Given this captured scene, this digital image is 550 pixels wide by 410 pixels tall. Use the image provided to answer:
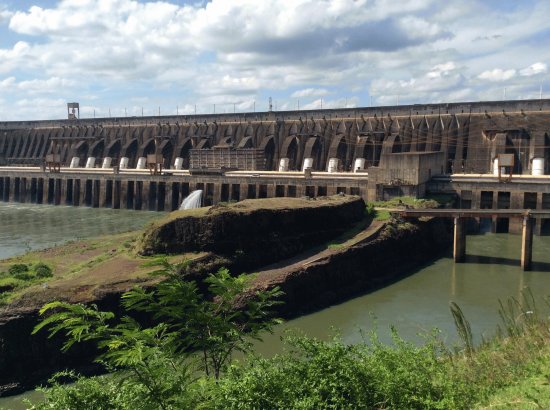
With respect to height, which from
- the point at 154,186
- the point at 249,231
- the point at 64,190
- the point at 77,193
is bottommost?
the point at 249,231

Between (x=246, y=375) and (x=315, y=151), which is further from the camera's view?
(x=315, y=151)

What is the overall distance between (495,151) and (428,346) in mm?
43415

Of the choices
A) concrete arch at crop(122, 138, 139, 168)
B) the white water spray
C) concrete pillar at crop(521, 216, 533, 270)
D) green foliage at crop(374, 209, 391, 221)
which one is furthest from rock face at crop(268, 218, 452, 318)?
concrete arch at crop(122, 138, 139, 168)

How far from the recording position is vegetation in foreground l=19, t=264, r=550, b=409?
967 centimetres

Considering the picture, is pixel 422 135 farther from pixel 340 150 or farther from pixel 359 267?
pixel 359 267

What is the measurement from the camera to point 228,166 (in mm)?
62219

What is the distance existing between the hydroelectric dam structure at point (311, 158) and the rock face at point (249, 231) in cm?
1386

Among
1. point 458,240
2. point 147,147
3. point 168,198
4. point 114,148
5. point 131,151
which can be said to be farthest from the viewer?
point 114,148

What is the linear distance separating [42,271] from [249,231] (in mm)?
10570

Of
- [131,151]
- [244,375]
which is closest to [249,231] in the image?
[244,375]

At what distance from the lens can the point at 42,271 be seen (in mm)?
25219

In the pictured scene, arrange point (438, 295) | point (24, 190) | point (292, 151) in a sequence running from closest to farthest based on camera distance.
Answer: point (438, 295)
point (292, 151)
point (24, 190)

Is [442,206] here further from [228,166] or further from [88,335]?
[88,335]

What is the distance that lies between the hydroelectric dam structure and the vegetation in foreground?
3054 centimetres
